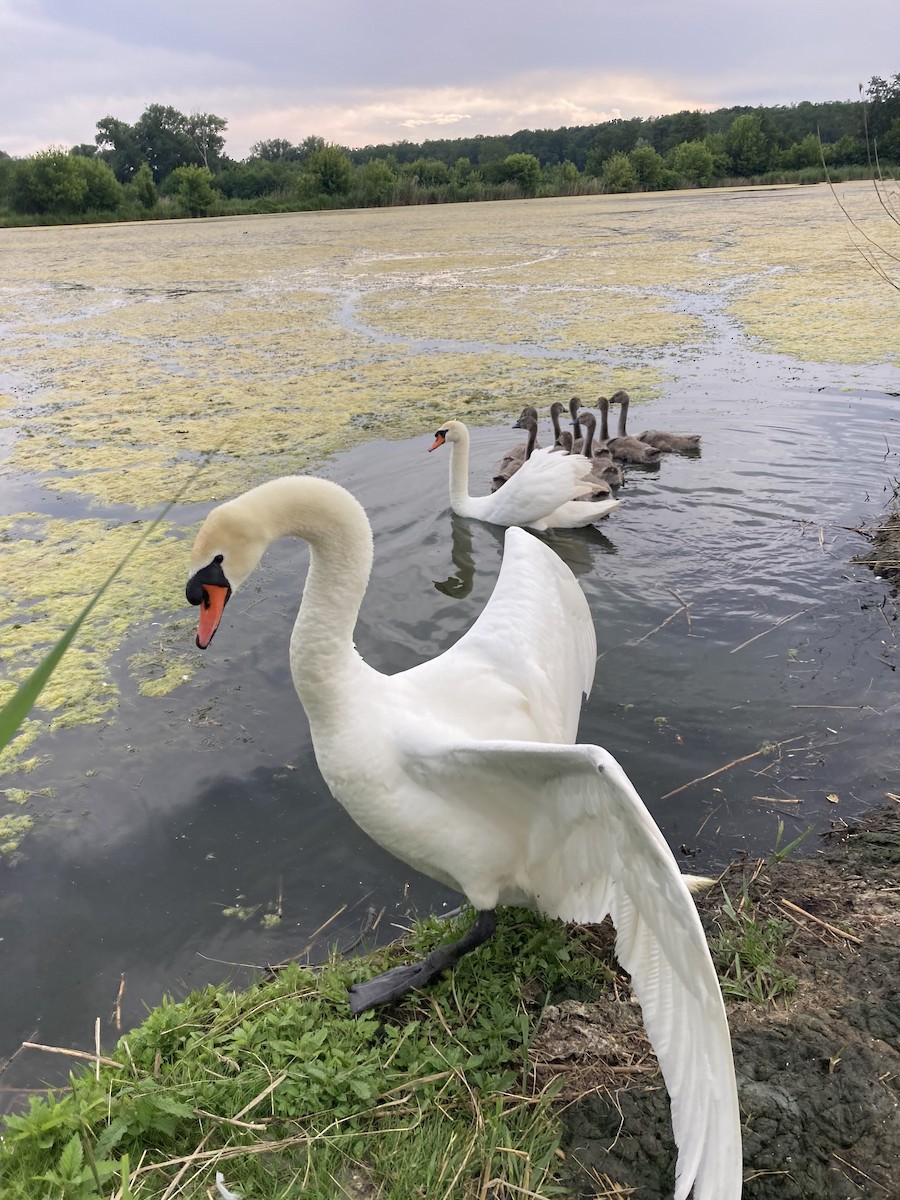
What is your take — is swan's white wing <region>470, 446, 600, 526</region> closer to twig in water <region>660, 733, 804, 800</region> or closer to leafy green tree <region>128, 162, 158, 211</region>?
twig in water <region>660, 733, 804, 800</region>

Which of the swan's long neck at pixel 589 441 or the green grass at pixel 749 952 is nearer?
the green grass at pixel 749 952

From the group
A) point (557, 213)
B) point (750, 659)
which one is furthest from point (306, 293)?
point (557, 213)

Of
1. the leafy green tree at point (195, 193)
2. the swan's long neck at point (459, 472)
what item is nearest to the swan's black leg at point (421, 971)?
the swan's long neck at point (459, 472)

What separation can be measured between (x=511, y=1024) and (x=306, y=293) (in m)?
15.9

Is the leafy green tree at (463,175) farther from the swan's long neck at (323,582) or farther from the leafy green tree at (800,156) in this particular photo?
the swan's long neck at (323,582)

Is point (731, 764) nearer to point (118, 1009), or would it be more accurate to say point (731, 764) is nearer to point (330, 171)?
point (118, 1009)

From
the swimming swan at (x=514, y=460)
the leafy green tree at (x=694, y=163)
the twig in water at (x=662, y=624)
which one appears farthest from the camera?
the leafy green tree at (x=694, y=163)

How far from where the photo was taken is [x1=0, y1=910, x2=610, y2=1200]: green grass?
1895mm

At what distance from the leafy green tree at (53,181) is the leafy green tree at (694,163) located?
125 feet

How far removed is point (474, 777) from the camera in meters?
2.22

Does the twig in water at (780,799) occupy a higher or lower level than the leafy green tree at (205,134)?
lower

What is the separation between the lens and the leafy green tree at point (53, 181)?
47.8 meters

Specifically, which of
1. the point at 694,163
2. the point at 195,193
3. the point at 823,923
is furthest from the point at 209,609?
the point at 694,163

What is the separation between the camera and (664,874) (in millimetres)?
1565
